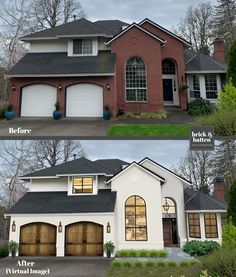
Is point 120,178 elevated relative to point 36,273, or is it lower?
elevated

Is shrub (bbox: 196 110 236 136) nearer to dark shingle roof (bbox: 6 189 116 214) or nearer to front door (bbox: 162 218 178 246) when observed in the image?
front door (bbox: 162 218 178 246)

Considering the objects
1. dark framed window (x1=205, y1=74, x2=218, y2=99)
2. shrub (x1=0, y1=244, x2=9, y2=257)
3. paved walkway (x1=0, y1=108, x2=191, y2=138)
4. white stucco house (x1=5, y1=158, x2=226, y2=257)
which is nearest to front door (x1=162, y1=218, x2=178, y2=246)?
white stucco house (x1=5, y1=158, x2=226, y2=257)

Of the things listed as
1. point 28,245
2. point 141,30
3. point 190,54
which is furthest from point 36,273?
point 190,54

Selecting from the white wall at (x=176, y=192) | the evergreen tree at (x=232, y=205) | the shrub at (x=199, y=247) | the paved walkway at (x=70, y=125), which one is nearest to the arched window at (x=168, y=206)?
the white wall at (x=176, y=192)

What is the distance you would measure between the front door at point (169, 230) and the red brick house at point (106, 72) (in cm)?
563

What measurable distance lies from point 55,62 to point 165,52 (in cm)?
541

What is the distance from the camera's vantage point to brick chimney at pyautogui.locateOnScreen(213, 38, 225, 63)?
1834 cm

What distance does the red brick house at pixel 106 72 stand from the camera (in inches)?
515

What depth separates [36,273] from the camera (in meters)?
6.63

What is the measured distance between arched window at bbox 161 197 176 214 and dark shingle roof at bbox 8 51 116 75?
6292mm

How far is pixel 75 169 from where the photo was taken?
31.9 ft

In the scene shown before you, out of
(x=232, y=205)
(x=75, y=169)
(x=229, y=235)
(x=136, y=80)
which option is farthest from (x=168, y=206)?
(x=136, y=80)

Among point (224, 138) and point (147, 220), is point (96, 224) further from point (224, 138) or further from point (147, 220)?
point (224, 138)

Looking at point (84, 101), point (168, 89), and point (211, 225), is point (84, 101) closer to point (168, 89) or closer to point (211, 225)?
point (168, 89)
